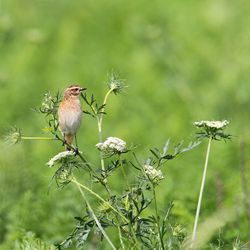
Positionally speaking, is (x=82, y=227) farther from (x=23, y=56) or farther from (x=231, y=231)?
(x=23, y=56)

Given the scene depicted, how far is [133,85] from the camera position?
12.8 meters

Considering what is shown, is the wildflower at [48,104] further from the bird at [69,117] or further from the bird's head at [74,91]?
the bird's head at [74,91]

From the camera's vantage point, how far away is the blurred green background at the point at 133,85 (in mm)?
7273

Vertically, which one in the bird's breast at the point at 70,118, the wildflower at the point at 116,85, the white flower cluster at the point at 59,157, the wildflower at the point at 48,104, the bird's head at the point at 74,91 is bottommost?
the white flower cluster at the point at 59,157

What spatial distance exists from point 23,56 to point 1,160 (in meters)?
5.38

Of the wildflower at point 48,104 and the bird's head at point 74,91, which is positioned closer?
the wildflower at point 48,104

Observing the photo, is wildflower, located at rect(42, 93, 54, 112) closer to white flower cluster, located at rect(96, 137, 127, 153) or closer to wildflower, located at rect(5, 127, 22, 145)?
wildflower, located at rect(5, 127, 22, 145)

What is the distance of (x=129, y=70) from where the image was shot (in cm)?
1345

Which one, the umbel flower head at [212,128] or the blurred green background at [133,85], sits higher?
the blurred green background at [133,85]

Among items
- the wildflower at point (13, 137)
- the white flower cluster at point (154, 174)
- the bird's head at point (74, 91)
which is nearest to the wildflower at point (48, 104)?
the wildflower at point (13, 137)

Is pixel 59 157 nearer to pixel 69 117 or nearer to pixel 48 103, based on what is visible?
pixel 48 103

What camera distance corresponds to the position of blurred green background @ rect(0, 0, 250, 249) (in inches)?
286

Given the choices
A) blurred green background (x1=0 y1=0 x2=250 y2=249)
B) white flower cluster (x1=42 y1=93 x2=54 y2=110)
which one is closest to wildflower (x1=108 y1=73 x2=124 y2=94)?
white flower cluster (x1=42 y1=93 x2=54 y2=110)

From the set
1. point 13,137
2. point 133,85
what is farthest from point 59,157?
point 133,85
